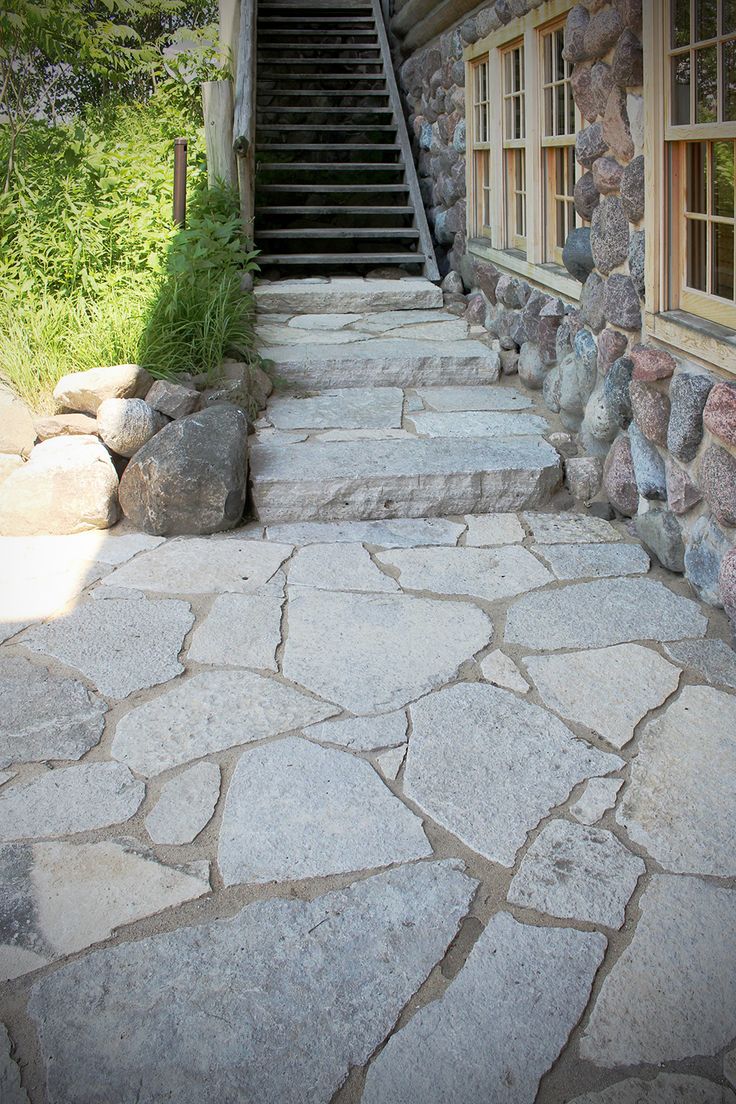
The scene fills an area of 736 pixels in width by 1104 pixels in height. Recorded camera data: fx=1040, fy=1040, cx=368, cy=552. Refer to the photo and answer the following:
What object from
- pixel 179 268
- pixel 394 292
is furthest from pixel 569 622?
pixel 394 292

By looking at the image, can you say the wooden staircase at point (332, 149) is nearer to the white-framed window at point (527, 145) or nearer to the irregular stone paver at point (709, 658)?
the white-framed window at point (527, 145)

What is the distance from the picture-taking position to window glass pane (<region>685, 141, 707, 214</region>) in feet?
11.9

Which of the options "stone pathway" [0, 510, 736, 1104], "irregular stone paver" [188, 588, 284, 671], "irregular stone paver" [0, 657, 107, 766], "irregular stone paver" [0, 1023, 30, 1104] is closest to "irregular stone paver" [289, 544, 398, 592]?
"stone pathway" [0, 510, 736, 1104]

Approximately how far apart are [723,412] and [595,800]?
4.67ft

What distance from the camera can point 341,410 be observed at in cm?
546

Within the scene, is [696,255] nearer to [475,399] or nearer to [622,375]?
[622,375]

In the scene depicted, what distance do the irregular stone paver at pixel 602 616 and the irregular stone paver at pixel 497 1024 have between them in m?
1.36

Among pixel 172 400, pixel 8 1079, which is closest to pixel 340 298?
pixel 172 400

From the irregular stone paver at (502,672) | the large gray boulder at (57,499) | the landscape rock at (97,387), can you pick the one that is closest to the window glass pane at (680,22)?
the irregular stone paver at (502,672)

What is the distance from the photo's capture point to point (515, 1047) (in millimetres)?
1859

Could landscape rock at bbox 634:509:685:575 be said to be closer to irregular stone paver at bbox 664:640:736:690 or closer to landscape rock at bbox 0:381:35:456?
irregular stone paver at bbox 664:640:736:690

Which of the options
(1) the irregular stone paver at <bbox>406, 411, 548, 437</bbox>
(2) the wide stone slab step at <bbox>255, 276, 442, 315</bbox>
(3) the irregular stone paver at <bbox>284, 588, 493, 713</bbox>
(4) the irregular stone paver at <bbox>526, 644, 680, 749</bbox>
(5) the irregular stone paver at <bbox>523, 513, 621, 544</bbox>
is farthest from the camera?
(2) the wide stone slab step at <bbox>255, 276, 442, 315</bbox>

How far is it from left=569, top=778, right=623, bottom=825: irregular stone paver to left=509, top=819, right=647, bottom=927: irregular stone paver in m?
0.04

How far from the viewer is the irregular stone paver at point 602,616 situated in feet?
11.1
